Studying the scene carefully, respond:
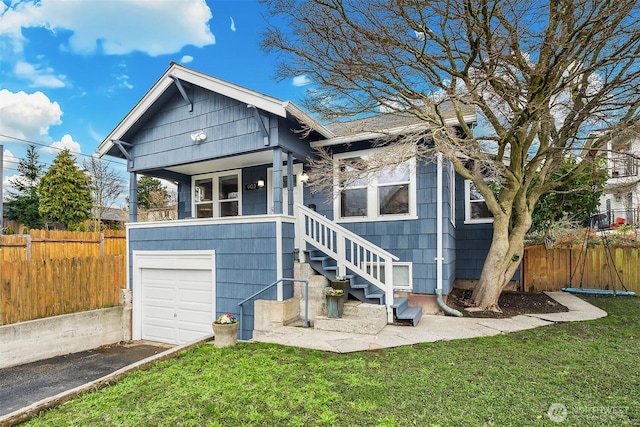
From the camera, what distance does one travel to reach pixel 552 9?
520cm

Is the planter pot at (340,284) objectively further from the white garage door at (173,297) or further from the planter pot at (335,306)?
the white garage door at (173,297)

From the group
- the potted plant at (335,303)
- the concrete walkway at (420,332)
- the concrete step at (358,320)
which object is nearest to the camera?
the concrete walkway at (420,332)

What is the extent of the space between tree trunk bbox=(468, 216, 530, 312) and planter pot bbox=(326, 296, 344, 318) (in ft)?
10.1

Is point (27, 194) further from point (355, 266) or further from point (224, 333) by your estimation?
point (355, 266)

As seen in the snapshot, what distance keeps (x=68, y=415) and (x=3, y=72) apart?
1974cm

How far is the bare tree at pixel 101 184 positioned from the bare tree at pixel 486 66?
2070 centimetres

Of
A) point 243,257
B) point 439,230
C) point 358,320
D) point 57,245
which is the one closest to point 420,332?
point 358,320

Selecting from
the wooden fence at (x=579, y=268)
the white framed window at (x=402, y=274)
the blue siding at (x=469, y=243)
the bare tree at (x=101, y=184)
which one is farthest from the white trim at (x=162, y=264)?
the bare tree at (x=101, y=184)

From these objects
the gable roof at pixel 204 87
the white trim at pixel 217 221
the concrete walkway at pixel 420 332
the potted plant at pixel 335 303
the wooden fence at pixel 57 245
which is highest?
the gable roof at pixel 204 87

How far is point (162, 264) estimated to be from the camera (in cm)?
777

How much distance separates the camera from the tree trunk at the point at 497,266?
7.01 metres

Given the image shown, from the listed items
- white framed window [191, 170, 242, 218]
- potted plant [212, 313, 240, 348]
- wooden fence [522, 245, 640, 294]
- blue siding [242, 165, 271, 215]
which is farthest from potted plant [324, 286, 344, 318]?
wooden fence [522, 245, 640, 294]

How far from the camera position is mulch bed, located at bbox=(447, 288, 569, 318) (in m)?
6.75

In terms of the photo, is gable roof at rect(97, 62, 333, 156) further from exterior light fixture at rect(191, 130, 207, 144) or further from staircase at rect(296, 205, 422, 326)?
staircase at rect(296, 205, 422, 326)
